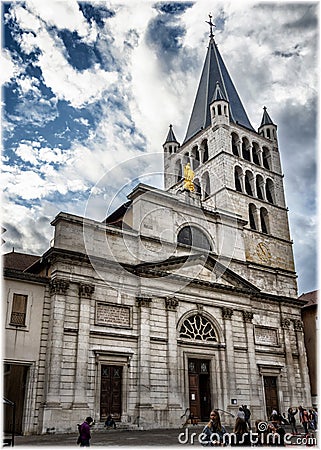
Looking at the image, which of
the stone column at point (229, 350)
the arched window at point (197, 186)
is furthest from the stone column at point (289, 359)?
the arched window at point (197, 186)

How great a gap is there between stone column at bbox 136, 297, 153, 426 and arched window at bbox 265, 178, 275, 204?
18.2m

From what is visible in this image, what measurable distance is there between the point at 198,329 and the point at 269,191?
17.2 meters

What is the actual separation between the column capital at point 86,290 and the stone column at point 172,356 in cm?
456

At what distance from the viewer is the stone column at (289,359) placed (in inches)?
1106

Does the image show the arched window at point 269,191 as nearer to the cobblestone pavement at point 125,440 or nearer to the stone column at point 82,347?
the stone column at point 82,347

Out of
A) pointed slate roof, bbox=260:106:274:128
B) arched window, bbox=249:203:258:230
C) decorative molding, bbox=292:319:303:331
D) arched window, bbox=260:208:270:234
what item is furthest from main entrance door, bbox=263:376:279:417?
pointed slate roof, bbox=260:106:274:128

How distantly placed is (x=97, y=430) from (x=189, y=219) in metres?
14.1

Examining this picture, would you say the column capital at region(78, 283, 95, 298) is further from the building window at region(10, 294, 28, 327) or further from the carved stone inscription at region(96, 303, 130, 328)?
the building window at region(10, 294, 28, 327)

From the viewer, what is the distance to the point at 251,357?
26.4 meters

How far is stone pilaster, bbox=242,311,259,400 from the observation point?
1004 inches

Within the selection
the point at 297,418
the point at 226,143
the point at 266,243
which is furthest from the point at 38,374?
the point at 226,143

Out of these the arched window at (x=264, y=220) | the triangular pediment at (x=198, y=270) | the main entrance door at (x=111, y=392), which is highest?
the arched window at (x=264, y=220)

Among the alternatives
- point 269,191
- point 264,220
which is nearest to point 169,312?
point 264,220

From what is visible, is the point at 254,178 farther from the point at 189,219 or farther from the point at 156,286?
the point at 156,286
